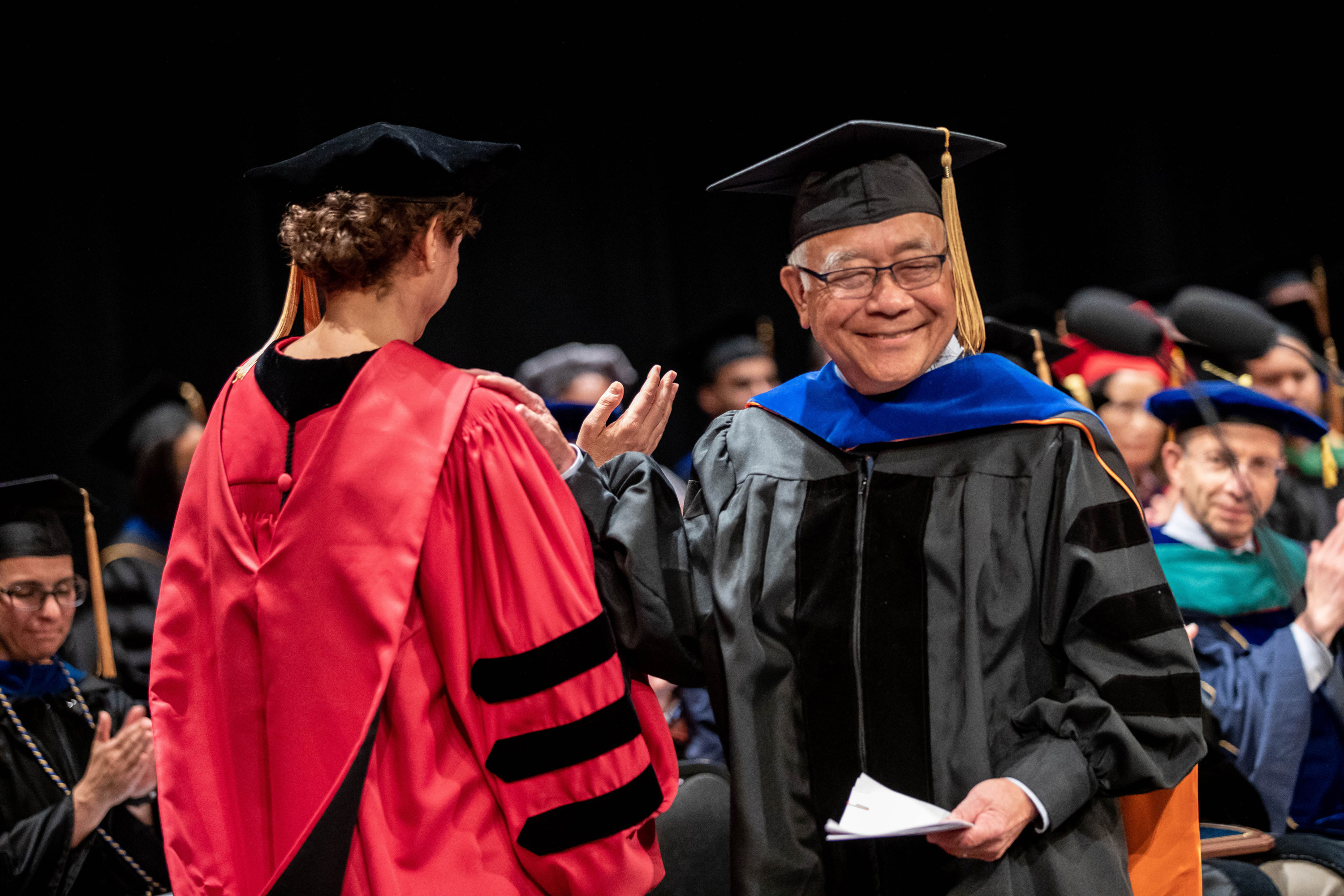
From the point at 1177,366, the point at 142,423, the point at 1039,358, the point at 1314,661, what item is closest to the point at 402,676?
the point at 1177,366

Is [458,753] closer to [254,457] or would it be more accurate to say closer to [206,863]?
[206,863]

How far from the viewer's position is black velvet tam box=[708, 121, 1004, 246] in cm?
203

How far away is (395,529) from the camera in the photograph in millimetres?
1678

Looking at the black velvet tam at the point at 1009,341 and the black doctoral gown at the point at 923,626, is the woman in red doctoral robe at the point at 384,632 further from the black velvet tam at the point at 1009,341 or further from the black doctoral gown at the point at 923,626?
the black velvet tam at the point at 1009,341

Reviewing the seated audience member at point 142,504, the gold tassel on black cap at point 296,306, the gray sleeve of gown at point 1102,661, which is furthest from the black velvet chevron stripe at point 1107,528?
the seated audience member at point 142,504

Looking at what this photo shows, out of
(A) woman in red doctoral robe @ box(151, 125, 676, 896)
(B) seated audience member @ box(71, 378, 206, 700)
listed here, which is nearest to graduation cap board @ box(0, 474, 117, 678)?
(B) seated audience member @ box(71, 378, 206, 700)

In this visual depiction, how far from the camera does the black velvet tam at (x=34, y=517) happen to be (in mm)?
3387

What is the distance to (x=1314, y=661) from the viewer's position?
3.23 meters

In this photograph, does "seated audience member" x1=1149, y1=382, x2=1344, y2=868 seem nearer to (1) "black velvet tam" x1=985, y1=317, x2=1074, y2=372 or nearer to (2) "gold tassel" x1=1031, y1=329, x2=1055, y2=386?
(2) "gold tassel" x1=1031, y1=329, x2=1055, y2=386

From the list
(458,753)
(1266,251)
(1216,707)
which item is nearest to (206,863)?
(458,753)

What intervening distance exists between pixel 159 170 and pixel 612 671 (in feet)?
12.7

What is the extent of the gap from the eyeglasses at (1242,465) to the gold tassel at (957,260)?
1869mm

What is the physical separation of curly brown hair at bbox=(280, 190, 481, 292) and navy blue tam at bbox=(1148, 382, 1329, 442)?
8.47 feet

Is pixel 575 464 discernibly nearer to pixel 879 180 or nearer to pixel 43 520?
pixel 879 180
